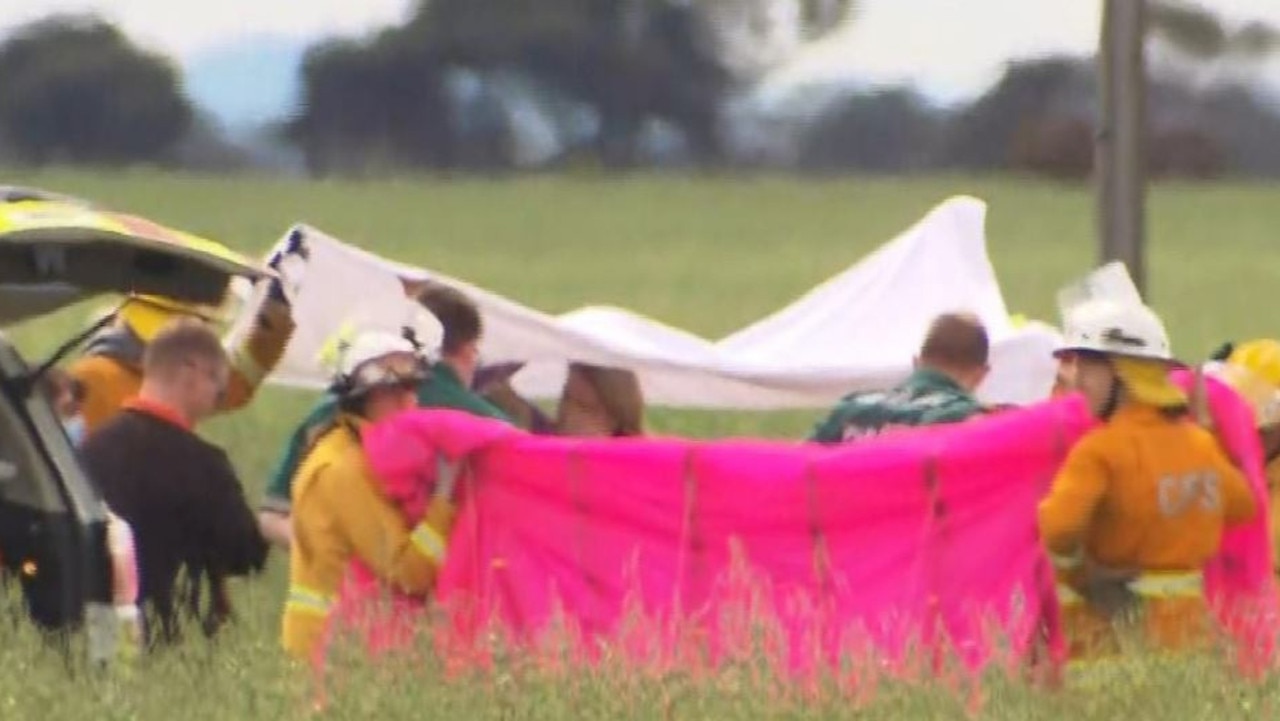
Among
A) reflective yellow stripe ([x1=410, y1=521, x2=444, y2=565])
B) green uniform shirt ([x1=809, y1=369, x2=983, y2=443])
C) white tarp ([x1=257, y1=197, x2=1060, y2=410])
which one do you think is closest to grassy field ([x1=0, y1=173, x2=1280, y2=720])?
reflective yellow stripe ([x1=410, y1=521, x2=444, y2=565])

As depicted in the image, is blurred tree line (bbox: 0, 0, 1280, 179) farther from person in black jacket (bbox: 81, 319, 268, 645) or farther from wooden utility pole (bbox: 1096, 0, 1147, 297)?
person in black jacket (bbox: 81, 319, 268, 645)

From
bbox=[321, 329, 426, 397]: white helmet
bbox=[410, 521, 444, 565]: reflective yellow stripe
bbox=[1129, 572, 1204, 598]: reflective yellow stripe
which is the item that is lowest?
bbox=[1129, 572, 1204, 598]: reflective yellow stripe

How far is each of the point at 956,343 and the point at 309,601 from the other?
2133 mm

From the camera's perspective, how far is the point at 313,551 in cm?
820

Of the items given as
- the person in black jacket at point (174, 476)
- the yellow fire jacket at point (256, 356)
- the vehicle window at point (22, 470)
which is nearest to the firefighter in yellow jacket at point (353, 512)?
the person in black jacket at point (174, 476)

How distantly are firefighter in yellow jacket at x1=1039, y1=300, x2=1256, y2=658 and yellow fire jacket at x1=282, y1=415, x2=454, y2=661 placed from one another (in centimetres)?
155

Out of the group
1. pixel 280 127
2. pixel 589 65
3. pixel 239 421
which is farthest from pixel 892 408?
pixel 589 65

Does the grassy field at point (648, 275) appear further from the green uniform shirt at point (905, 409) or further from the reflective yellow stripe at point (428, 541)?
the green uniform shirt at point (905, 409)

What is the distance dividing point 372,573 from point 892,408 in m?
1.85

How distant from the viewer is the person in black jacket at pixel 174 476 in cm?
841

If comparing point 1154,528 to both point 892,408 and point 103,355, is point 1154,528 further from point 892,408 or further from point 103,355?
point 103,355

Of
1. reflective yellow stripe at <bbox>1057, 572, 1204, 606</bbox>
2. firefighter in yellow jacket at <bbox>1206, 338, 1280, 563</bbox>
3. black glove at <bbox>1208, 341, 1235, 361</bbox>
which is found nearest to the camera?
reflective yellow stripe at <bbox>1057, 572, 1204, 606</bbox>

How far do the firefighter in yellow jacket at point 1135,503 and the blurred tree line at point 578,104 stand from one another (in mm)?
5315

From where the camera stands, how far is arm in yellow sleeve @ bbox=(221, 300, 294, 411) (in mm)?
9867
